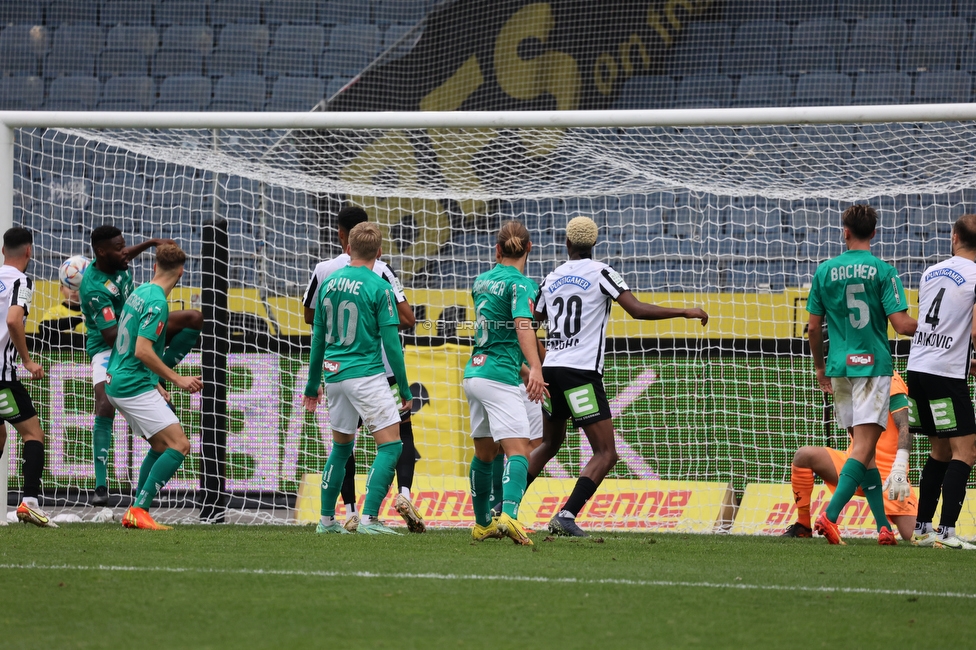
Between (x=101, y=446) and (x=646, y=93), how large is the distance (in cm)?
1042

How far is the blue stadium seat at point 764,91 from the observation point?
16164 mm

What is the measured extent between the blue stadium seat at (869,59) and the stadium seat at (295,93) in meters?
7.85

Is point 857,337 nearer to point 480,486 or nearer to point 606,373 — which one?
point 480,486

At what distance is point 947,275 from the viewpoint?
6801 millimetres

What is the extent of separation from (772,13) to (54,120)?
39.3ft

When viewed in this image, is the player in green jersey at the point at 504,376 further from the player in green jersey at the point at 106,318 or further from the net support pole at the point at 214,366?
the net support pole at the point at 214,366

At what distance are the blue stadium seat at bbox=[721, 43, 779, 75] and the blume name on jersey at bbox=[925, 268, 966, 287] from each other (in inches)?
401

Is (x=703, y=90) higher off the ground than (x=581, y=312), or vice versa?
(x=703, y=90)

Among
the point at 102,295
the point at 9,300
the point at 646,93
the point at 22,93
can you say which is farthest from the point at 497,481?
the point at 22,93

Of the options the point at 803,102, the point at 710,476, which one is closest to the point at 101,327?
the point at 710,476

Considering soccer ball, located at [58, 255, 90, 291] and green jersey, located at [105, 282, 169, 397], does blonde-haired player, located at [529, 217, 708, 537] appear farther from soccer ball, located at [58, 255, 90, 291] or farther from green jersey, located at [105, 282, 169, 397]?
soccer ball, located at [58, 255, 90, 291]

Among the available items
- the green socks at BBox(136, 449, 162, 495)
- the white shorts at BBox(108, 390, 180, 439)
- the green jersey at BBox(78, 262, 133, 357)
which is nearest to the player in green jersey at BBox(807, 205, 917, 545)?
the white shorts at BBox(108, 390, 180, 439)

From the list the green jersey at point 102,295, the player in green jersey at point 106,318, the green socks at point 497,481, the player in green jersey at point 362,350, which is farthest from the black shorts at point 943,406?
the green jersey at point 102,295

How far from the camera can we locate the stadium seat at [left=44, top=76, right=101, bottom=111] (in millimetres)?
16906
